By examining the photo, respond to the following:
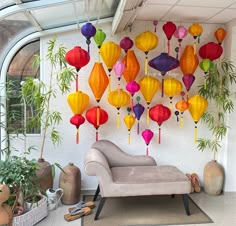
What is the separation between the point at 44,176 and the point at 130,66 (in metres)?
1.90

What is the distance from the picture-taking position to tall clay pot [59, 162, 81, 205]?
371 cm

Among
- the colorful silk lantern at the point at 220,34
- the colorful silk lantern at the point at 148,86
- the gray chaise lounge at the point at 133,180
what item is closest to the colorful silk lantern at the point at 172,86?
the colorful silk lantern at the point at 148,86

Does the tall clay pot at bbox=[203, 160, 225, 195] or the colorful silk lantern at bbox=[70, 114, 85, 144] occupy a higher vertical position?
the colorful silk lantern at bbox=[70, 114, 85, 144]

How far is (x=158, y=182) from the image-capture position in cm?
329

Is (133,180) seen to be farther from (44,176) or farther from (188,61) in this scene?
(188,61)

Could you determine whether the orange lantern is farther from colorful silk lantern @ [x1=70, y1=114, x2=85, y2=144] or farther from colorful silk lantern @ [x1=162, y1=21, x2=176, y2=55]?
colorful silk lantern @ [x1=70, y1=114, x2=85, y2=144]

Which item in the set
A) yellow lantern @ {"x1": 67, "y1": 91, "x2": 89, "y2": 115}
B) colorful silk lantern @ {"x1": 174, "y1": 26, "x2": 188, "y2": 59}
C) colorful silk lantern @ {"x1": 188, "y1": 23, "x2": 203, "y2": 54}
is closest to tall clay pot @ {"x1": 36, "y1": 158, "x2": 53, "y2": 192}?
yellow lantern @ {"x1": 67, "y1": 91, "x2": 89, "y2": 115}

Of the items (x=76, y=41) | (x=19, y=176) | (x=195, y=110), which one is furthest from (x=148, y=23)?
(x=19, y=176)

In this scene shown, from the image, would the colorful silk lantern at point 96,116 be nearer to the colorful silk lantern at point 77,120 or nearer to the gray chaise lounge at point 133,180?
the colorful silk lantern at point 77,120

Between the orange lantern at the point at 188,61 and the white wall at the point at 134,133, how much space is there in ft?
0.84

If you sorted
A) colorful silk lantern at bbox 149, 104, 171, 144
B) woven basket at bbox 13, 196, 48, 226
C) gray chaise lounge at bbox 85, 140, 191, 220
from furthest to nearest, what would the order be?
colorful silk lantern at bbox 149, 104, 171, 144 → gray chaise lounge at bbox 85, 140, 191, 220 → woven basket at bbox 13, 196, 48, 226

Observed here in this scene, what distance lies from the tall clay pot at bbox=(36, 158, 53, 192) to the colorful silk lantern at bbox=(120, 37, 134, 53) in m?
1.95

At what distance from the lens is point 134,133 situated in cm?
425

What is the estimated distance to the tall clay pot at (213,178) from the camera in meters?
4.09
